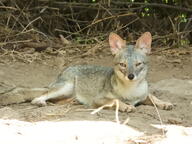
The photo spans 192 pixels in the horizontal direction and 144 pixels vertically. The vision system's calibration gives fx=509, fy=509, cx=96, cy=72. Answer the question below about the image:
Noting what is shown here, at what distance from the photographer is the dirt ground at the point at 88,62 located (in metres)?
5.48

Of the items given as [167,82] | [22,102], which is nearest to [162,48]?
[167,82]

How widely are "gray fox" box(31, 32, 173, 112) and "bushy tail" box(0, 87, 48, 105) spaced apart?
12 cm

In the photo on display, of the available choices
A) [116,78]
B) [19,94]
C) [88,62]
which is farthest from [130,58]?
[88,62]

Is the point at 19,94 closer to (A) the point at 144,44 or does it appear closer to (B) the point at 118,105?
(B) the point at 118,105

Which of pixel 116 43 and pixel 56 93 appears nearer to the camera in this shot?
pixel 116 43

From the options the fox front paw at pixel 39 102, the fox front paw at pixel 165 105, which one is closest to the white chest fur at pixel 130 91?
the fox front paw at pixel 165 105

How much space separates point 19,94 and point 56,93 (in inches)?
19.1

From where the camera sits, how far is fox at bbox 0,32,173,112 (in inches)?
241

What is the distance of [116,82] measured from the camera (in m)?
6.30

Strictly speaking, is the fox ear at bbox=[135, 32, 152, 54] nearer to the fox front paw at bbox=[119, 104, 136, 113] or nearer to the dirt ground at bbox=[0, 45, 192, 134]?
the dirt ground at bbox=[0, 45, 192, 134]

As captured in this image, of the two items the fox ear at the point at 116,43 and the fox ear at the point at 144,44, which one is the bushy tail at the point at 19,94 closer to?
the fox ear at the point at 116,43

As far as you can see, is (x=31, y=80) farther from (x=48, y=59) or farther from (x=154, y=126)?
(x=154, y=126)

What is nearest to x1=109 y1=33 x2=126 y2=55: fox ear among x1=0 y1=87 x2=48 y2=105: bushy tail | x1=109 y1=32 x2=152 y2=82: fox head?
x1=109 y1=32 x2=152 y2=82: fox head

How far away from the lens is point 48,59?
884cm
